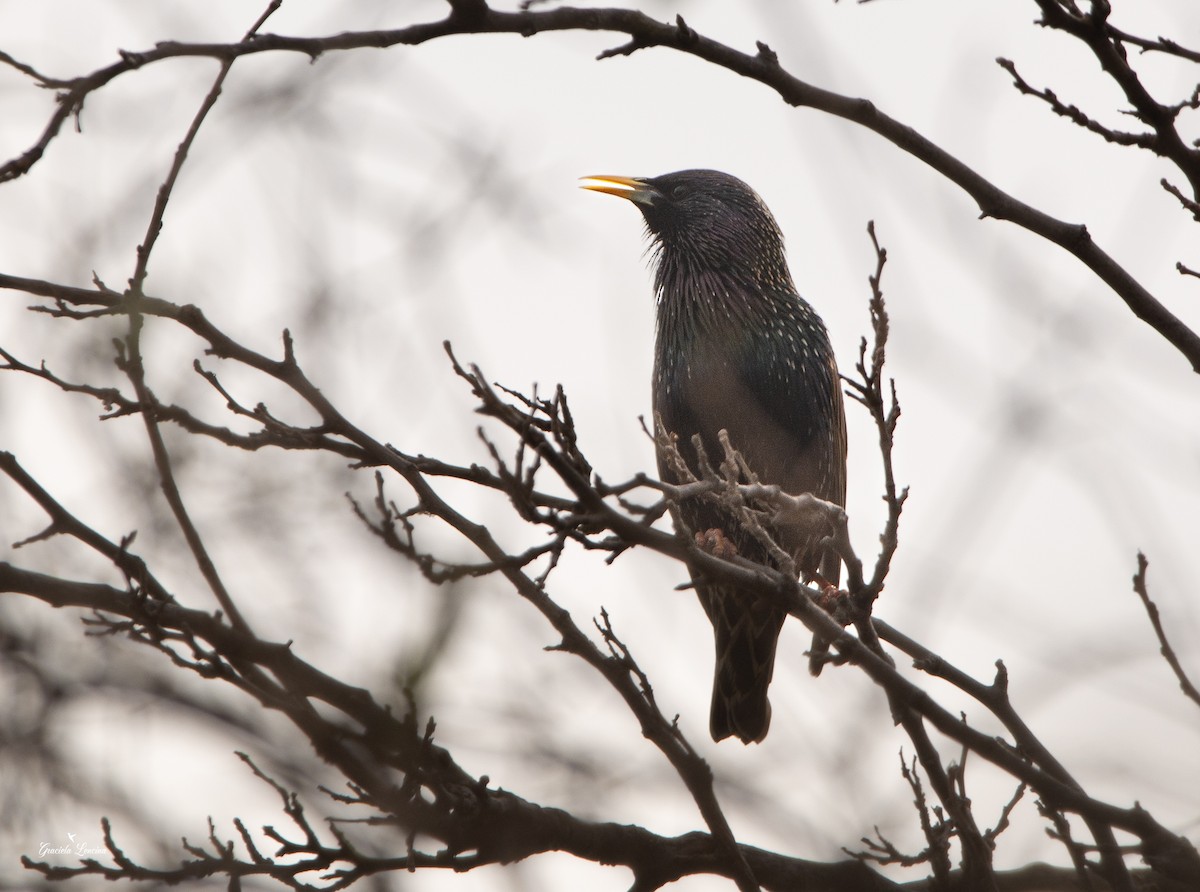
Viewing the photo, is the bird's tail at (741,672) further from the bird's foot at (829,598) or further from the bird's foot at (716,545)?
the bird's foot at (829,598)

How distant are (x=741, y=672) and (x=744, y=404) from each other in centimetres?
115

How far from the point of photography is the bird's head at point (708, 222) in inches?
251

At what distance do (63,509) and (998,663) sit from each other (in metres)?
2.14

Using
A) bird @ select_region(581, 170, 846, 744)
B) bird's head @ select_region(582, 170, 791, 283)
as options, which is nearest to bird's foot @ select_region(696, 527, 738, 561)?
bird @ select_region(581, 170, 846, 744)

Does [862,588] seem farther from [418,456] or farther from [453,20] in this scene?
[453,20]

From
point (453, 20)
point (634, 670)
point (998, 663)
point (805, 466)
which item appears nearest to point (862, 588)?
point (998, 663)

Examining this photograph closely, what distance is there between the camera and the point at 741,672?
5777 mm

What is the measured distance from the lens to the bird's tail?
5.69 m

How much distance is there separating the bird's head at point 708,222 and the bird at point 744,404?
17mm

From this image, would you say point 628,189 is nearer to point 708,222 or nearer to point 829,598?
point 708,222

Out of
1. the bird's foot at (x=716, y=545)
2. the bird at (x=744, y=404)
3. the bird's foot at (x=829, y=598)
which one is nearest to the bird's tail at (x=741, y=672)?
the bird at (x=744, y=404)

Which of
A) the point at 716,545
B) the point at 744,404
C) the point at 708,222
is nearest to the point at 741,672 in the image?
the point at 716,545

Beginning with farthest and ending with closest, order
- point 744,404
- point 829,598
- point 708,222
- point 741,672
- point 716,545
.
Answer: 1. point 708,222
2. point 741,672
3. point 744,404
4. point 716,545
5. point 829,598

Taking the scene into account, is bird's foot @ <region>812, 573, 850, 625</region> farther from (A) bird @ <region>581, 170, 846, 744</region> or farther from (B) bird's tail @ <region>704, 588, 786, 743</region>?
(B) bird's tail @ <region>704, 588, 786, 743</region>
